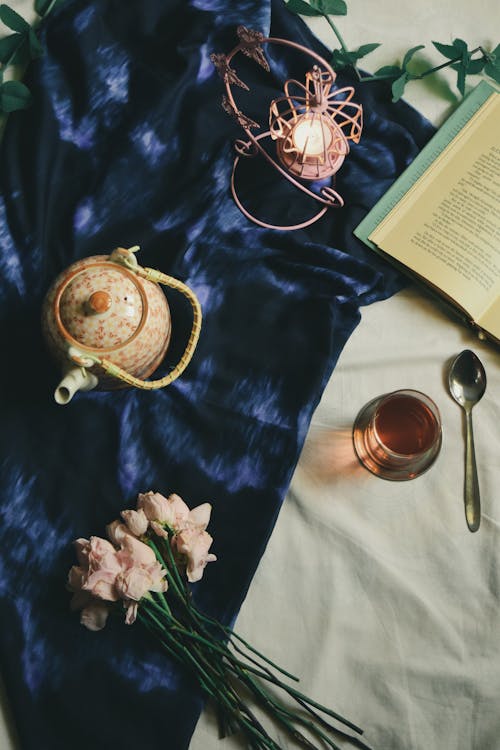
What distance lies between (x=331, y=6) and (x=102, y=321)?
57 cm

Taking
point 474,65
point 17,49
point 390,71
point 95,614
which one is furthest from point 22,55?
point 95,614

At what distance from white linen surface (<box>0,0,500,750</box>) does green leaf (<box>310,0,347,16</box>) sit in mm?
430

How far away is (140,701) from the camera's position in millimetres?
706

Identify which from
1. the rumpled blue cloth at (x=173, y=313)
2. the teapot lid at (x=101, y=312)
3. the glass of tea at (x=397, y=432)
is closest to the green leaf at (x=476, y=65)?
the rumpled blue cloth at (x=173, y=313)

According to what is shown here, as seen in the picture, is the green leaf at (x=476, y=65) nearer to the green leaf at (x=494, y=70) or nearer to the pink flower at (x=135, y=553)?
the green leaf at (x=494, y=70)

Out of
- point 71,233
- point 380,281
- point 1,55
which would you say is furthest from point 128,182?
point 380,281

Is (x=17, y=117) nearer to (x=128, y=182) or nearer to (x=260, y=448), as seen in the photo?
(x=128, y=182)

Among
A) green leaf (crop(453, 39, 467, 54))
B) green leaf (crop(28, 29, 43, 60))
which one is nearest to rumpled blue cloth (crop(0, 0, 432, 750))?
green leaf (crop(28, 29, 43, 60))

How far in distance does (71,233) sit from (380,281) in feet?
1.27

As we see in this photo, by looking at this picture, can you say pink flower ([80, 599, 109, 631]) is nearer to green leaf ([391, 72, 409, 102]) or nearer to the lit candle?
the lit candle

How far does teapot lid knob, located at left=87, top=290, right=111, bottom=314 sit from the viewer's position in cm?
63

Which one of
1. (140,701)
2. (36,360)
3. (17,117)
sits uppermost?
(17,117)

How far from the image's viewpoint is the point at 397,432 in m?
0.77

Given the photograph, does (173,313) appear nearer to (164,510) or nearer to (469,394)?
(164,510)
